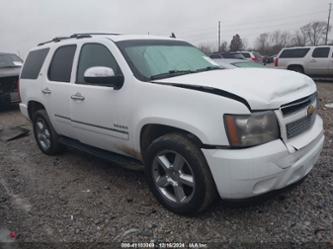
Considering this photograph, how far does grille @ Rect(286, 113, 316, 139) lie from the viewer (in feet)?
8.24

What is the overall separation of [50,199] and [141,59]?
1916mm

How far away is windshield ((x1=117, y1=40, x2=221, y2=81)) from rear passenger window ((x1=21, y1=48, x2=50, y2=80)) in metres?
1.95

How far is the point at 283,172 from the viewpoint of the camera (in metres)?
2.40

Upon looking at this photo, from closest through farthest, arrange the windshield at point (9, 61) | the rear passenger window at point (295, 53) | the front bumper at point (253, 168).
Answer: the front bumper at point (253, 168) → the windshield at point (9, 61) → the rear passenger window at point (295, 53)

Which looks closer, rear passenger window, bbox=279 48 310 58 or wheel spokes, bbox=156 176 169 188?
wheel spokes, bbox=156 176 169 188

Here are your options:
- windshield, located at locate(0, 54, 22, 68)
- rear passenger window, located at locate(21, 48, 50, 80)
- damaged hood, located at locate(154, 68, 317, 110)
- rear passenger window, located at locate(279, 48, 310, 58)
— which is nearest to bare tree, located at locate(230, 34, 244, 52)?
rear passenger window, located at locate(279, 48, 310, 58)

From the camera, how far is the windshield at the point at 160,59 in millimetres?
3127

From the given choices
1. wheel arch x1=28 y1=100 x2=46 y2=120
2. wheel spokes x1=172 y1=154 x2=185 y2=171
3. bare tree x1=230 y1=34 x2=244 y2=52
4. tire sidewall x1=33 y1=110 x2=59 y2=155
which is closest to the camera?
wheel spokes x1=172 y1=154 x2=185 y2=171

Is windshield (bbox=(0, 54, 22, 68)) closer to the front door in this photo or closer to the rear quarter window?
the front door

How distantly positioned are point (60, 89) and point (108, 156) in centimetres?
125

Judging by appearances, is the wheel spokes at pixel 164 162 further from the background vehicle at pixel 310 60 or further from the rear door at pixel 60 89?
the background vehicle at pixel 310 60

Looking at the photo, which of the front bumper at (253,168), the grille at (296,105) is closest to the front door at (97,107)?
the front bumper at (253,168)

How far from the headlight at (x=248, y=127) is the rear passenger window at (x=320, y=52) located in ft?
45.5

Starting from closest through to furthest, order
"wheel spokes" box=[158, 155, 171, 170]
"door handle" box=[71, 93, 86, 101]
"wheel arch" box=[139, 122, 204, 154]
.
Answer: "wheel arch" box=[139, 122, 204, 154], "wheel spokes" box=[158, 155, 171, 170], "door handle" box=[71, 93, 86, 101]
